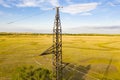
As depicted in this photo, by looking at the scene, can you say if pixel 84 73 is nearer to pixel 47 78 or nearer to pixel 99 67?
pixel 99 67

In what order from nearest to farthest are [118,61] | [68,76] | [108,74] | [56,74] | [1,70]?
1. [56,74]
2. [68,76]
3. [108,74]
4. [1,70]
5. [118,61]

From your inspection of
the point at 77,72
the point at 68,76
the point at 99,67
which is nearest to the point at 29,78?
the point at 68,76

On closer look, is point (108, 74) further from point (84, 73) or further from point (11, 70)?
point (11, 70)

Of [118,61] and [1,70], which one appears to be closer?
[1,70]

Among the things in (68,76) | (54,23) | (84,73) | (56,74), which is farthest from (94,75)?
(54,23)

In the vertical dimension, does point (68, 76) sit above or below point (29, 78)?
below

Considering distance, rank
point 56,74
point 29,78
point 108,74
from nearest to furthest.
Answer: point 29,78 < point 56,74 < point 108,74

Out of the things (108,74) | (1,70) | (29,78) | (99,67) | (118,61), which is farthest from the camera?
(118,61)

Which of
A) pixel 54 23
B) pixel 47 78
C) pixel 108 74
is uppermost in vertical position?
pixel 54 23

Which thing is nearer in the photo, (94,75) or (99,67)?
Result: (94,75)
